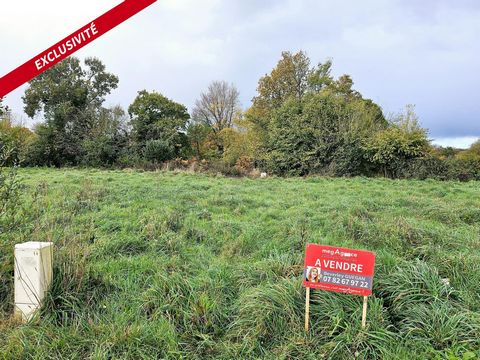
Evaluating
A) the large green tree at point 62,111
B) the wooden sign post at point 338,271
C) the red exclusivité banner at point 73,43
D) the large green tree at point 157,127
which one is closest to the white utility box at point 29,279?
the red exclusivité banner at point 73,43

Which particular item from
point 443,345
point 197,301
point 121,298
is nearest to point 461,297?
point 443,345

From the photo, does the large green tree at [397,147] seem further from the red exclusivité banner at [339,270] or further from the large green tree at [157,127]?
the red exclusivité banner at [339,270]

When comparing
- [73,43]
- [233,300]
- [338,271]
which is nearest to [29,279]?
[233,300]

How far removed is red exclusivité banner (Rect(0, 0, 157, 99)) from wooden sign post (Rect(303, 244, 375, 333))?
93.7 inches

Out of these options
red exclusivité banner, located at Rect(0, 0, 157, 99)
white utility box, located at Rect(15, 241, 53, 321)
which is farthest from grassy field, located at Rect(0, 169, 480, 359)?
red exclusivité banner, located at Rect(0, 0, 157, 99)

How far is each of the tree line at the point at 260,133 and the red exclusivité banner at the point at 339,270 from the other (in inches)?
590

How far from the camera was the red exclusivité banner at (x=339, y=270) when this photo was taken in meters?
2.38

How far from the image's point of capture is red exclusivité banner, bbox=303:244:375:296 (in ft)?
7.82

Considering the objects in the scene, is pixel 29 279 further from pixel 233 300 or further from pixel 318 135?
pixel 318 135

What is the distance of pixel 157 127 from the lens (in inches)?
918

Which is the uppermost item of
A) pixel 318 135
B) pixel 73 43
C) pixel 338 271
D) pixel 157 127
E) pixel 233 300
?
pixel 157 127

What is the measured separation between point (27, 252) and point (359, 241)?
4.11 meters

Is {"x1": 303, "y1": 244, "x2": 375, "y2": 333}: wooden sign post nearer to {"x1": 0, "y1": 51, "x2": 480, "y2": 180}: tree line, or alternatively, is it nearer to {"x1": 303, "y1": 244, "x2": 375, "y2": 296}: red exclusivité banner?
{"x1": 303, "y1": 244, "x2": 375, "y2": 296}: red exclusivité banner

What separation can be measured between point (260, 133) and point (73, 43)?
19.2 m
